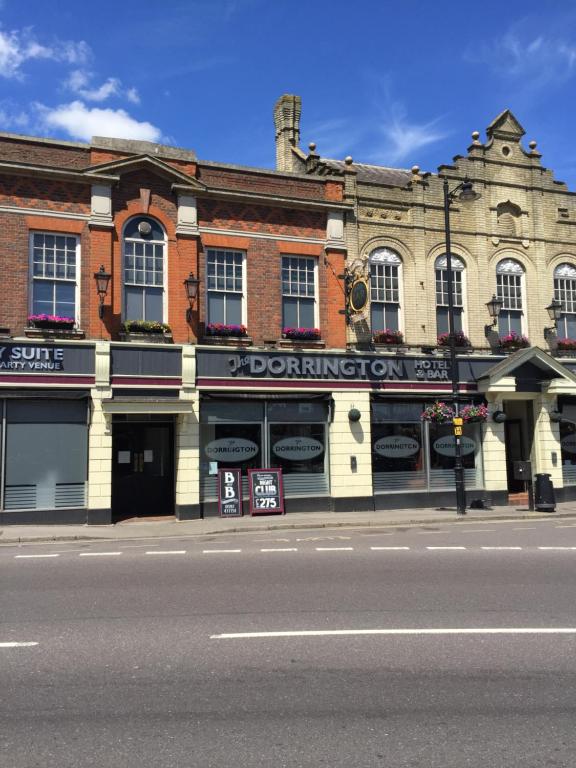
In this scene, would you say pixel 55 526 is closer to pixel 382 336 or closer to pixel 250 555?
pixel 250 555

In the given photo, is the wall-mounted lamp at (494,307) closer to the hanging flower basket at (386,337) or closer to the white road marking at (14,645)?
the hanging flower basket at (386,337)

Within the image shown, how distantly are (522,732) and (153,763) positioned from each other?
7.71 ft

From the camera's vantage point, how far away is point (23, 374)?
16.3 meters

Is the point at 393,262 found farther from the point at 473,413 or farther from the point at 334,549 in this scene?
the point at 334,549

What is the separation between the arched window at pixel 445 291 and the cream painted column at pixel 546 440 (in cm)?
372

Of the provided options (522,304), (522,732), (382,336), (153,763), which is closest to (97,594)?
(153,763)

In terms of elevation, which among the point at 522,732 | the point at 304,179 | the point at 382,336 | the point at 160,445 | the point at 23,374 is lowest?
the point at 522,732

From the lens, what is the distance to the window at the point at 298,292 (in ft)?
64.0

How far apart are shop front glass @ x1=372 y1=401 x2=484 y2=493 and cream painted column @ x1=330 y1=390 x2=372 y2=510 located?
1.25 feet

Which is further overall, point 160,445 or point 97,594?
point 160,445

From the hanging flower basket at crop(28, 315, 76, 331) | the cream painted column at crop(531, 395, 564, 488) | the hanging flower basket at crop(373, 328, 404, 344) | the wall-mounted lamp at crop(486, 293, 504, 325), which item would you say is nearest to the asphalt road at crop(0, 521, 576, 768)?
the hanging flower basket at crop(28, 315, 76, 331)

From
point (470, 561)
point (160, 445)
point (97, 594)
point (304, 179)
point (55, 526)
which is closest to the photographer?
point (97, 594)

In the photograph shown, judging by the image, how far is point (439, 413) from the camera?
1923cm

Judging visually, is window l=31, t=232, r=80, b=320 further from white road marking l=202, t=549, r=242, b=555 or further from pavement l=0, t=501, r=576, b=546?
white road marking l=202, t=549, r=242, b=555
